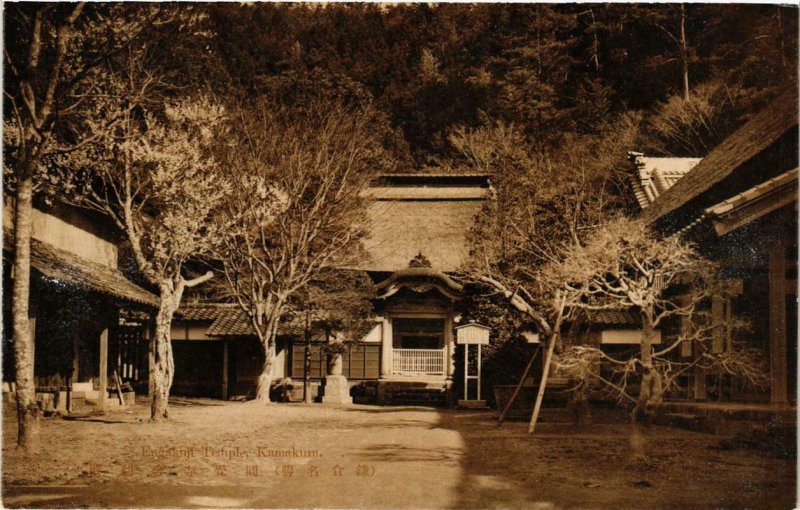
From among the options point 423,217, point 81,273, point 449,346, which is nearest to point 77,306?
point 81,273

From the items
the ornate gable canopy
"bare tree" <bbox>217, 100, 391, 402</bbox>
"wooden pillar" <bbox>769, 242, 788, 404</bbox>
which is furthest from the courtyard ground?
the ornate gable canopy

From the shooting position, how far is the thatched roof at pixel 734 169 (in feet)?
30.4

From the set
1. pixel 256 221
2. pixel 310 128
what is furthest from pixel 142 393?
pixel 310 128

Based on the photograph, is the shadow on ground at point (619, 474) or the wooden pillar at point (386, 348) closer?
the shadow on ground at point (619, 474)

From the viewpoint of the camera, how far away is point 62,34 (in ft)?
27.5

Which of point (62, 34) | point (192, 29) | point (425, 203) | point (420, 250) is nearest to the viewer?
point (62, 34)

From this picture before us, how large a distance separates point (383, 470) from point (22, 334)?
13.9 ft

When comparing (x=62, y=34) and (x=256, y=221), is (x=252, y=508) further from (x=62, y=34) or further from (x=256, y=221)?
(x=256, y=221)

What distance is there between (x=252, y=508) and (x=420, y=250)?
1886 centimetres

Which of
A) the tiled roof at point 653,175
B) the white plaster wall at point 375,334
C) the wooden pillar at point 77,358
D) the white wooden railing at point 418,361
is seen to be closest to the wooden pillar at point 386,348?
the white plaster wall at point 375,334

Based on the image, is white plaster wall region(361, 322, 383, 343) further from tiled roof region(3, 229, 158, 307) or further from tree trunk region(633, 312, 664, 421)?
tree trunk region(633, 312, 664, 421)

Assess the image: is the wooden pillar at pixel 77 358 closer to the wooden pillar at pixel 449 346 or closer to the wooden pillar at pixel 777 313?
the wooden pillar at pixel 449 346

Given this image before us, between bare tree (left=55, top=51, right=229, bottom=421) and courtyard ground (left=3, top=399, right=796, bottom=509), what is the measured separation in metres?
2.76

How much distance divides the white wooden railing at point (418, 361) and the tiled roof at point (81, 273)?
7921 mm
